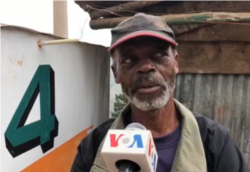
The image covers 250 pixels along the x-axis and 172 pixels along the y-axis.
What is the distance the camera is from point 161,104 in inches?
56.1

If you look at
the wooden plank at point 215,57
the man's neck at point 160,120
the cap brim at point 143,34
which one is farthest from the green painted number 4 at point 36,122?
the wooden plank at point 215,57

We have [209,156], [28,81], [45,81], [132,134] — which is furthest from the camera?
[45,81]

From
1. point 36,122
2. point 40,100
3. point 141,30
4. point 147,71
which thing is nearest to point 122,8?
point 40,100

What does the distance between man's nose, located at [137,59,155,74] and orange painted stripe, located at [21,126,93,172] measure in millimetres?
1305

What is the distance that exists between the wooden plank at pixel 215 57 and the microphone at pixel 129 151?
239 centimetres

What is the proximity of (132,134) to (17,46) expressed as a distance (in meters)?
1.36

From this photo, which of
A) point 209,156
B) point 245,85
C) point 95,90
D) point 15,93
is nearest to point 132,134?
point 209,156

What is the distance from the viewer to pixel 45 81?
251cm

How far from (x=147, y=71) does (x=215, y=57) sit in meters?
2.10

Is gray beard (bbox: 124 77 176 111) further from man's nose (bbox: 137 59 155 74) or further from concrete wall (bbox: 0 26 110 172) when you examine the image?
concrete wall (bbox: 0 26 110 172)

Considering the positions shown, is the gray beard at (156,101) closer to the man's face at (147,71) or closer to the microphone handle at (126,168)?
the man's face at (147,71)

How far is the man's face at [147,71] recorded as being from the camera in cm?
141

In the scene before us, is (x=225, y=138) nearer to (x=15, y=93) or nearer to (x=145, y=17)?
(x=145, y=17)

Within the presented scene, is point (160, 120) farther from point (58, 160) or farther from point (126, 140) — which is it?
point (58, 160)
